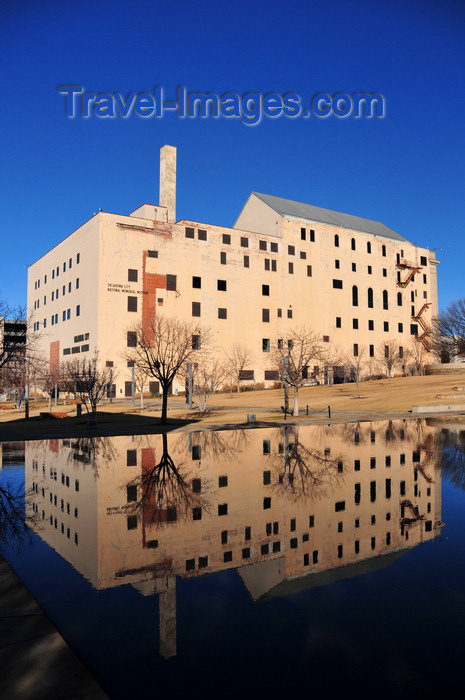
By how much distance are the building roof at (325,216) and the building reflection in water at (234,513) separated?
63116 millimetres

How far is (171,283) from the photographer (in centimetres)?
6312

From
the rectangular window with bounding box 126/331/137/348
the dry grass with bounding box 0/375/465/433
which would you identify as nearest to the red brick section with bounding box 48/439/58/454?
the dry grass with bounding box 0/375/465/433

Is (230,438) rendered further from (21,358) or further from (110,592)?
(21,358)

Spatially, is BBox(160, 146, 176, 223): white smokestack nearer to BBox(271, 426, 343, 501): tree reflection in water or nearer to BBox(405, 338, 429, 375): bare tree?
BBox(405, 338, 429, 375): bare tree

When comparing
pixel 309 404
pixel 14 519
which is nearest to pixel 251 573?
pixel 14 519

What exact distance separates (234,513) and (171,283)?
5621cm

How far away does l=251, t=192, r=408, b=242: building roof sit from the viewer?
250ft

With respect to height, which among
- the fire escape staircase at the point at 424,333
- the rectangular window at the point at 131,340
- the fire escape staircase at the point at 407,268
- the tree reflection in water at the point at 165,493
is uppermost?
the fire escape staircase at the point at 407,268

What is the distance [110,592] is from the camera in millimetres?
5480

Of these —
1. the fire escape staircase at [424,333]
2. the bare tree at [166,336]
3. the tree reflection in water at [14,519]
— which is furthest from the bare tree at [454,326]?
the tree reflection in water at [14,519]

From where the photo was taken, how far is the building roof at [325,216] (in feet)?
250

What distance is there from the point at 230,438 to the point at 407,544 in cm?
1551

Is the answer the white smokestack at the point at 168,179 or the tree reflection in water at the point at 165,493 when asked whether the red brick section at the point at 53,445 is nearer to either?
the tree reflection in water at the point at 165,493

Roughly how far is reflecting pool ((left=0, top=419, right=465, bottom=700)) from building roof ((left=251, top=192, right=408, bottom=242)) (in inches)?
2612
